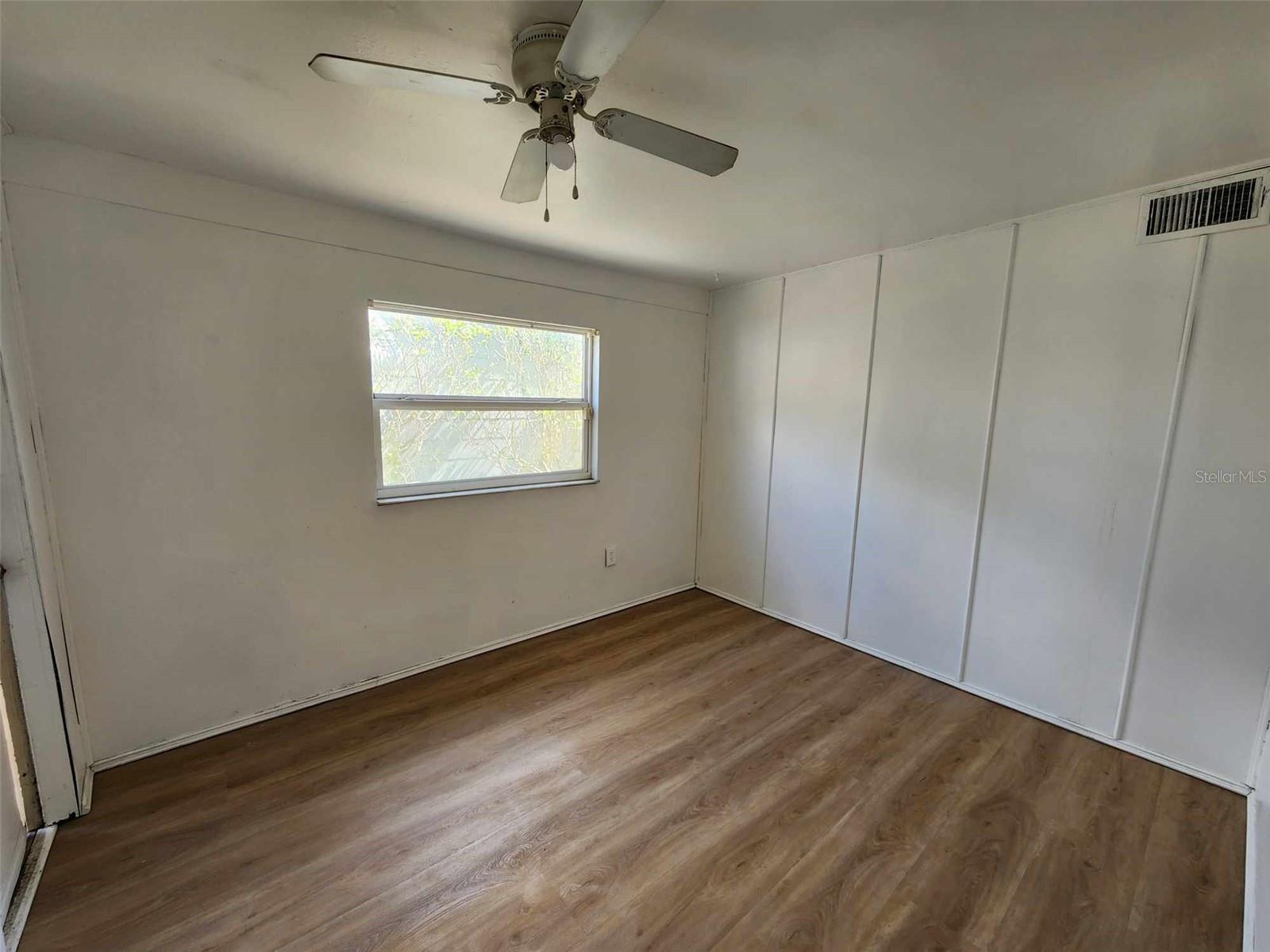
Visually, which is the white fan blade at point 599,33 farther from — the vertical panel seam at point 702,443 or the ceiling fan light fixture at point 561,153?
the vertical panel seam at point 702,443

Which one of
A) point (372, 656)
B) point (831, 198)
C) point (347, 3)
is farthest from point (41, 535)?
point (831, 198)

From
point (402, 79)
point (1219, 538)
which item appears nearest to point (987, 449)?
point (1219, 538)

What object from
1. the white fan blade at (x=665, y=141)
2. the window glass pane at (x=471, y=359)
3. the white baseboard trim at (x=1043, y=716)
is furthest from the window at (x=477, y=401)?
the white baseboard trim at (x=1043, y=716)

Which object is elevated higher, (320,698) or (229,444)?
(229,444)

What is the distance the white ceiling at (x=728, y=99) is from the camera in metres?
1.14

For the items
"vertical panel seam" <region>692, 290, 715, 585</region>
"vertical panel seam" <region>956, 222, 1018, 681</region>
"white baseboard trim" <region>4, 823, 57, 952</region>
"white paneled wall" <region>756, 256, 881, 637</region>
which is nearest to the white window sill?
"vertical panel seam" <region>692, 290, 715, 585</region>

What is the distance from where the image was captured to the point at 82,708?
1.87m

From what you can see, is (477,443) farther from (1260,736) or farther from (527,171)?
(1260,736)

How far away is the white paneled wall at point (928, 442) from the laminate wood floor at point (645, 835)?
1.61 feet

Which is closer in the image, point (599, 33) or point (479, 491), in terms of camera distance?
point (599, 33)

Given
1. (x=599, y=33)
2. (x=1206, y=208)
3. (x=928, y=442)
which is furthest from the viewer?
(x=928, y=442)

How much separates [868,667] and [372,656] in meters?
2.70

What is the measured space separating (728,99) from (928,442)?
203cm

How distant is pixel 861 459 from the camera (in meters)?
2.97
